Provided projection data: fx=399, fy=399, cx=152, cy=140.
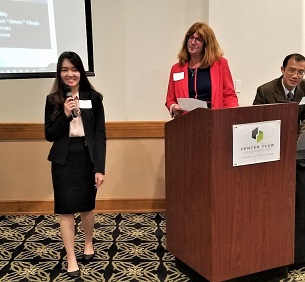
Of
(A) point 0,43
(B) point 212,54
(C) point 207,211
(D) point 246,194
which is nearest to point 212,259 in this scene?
(C) point 207,211

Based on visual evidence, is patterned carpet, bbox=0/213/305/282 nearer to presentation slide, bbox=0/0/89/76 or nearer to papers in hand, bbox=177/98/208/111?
papers in hand, bbox=177/98/208/111

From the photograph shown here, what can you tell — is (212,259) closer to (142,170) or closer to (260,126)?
(260,126)

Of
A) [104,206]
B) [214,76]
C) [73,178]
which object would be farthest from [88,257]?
[214,76]

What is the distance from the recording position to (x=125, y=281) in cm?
257

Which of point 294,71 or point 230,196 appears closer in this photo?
point 230,196

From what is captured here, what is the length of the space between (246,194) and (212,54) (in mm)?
1132

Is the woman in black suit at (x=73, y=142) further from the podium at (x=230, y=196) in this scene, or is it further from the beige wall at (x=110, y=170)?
the beige wall at (x=110, y=170)

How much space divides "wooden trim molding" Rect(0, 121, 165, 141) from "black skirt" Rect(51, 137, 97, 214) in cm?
113

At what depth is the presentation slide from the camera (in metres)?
3.27

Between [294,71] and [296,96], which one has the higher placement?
[294,71]

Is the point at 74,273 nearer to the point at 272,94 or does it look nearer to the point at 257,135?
the point at 257,135

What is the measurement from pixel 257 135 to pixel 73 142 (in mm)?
1171

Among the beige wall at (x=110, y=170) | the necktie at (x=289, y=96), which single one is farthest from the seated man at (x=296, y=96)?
the beige wall at (x=110, y=170)

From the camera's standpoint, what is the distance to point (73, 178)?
2.61 meters
